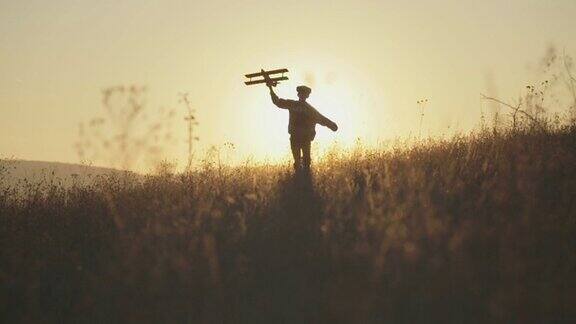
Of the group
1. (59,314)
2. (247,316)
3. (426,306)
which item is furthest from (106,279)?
(426,306)

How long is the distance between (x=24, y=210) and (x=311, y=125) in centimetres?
488

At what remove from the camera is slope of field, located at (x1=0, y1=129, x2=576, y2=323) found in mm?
5367

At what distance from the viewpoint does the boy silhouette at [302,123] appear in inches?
419

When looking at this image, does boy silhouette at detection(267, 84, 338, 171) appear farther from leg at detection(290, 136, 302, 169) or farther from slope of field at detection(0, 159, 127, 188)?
slope of field at detection(0, 159, 127, 188)

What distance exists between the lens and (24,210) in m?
9.27

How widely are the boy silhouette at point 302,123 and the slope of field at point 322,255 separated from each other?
1.94m

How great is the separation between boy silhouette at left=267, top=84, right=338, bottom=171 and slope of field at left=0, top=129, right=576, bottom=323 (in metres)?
1.94

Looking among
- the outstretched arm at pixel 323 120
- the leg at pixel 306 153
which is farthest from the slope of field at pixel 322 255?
the outstretched arm at pixel 323 120

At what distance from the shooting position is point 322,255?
20.5 ft

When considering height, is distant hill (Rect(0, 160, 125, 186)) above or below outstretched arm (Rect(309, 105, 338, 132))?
below

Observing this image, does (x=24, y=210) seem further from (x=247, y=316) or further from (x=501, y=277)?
(x=501, y=277)

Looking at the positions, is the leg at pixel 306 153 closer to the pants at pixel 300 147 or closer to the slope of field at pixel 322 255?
the pants at pixel 300 147

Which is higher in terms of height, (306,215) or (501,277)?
(306,215)

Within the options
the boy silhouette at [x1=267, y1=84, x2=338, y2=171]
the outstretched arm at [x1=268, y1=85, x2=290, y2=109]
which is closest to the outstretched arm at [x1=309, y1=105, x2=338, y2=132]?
the boy silhouette at [x1=267, y1=84, x2=338, y2=171]
